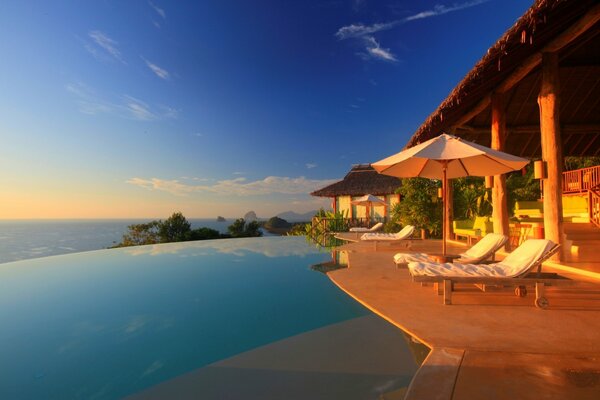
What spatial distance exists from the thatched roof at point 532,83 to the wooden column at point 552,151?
490mm

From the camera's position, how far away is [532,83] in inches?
326

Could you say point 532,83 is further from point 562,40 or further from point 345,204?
point 345,204

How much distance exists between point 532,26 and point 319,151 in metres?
24.8

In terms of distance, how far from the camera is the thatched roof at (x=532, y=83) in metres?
4.89

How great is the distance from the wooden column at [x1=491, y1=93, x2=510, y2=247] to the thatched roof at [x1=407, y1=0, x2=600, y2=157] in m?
0.40

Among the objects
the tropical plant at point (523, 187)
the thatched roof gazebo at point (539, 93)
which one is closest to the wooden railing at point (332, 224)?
the tropical plant at point (523, 187)

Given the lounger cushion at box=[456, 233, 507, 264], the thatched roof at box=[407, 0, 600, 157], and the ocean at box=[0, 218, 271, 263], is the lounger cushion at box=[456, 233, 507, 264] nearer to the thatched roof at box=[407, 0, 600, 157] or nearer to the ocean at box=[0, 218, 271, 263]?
the thatched roof at box=[407, 0, 600, 157]

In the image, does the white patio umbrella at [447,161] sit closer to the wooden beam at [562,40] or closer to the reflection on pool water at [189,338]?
the wooden beam at [562,40]

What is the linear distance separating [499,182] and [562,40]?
3208 millimetres

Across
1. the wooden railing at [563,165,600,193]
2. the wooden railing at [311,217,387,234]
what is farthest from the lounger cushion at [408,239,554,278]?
the wooden railing at [311,217,387,234]

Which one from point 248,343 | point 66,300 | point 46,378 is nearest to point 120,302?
point 66,300

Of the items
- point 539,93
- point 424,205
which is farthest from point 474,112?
point 424,205

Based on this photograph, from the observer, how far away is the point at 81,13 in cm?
1037

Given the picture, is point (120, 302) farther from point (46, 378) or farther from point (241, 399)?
point (241, 399)
